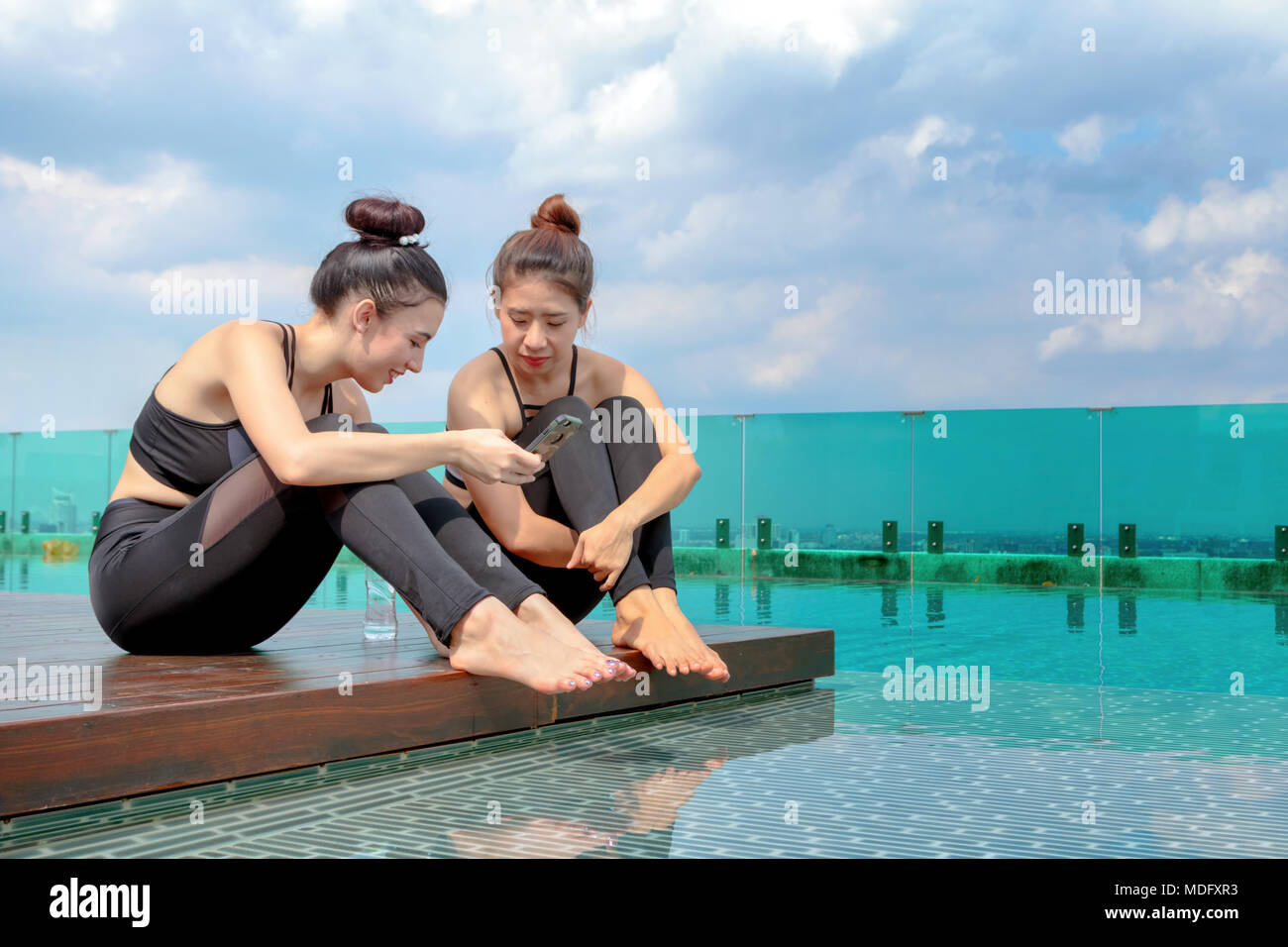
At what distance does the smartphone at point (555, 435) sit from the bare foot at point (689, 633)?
0.45 m

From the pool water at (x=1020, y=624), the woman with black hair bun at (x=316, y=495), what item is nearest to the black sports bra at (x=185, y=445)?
the woman with black hair bun at (x=316, y=495)

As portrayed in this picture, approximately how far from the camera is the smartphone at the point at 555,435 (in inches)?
72.4

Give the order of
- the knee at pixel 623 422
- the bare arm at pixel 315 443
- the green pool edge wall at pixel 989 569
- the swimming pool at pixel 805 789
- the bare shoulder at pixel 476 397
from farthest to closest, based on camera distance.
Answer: the green pool edge wall at pixel 989 569
the knee at pixel 623 422
the bare shoulder at pixel 476 397
the bare arm at pixel 315 443
the swimming pool at pixel 805 789

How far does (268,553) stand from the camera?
5.72 ft

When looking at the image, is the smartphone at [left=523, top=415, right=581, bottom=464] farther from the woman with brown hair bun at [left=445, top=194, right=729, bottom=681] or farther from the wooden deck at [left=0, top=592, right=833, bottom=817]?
the wooden deck at [left=0, top=592, right=833, bottom=817]

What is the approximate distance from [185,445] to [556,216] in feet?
3.01

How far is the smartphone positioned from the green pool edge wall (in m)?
6.91

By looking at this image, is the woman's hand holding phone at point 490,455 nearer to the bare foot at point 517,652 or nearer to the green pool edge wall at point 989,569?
the bare foot at point 517,652

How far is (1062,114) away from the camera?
13.6 meters

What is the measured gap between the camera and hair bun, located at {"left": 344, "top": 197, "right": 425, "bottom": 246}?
1.88 metres

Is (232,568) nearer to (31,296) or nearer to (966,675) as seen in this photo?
(966,675)

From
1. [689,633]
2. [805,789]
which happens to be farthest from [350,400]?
[805,789]

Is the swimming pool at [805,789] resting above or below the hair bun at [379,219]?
below

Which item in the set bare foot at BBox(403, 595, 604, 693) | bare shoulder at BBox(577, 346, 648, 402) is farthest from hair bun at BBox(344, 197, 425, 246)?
bare foot at BBox(403, 595, 604, 693)
